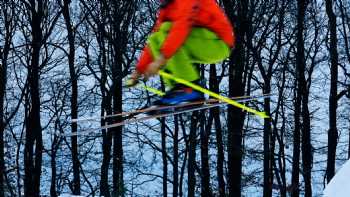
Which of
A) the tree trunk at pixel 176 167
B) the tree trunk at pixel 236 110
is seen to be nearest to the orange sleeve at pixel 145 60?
the tree trunk at pixel 236 110

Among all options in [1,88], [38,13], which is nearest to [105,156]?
[1,88]

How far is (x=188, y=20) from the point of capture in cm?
553

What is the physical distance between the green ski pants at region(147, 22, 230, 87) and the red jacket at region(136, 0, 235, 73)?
9cm

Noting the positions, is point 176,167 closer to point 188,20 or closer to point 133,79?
point 133,79

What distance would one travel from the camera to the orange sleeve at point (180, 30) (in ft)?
18.0

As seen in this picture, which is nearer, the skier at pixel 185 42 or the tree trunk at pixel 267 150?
the skier at pixel 185 42

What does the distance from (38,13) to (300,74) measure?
1076 cm

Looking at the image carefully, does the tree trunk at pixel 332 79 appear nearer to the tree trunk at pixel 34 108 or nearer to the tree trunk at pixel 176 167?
the tree trunk at pixel 176 167

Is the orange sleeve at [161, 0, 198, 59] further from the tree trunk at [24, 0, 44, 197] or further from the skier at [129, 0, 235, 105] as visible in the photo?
the tree trunk at [24, 0, 44, 197]

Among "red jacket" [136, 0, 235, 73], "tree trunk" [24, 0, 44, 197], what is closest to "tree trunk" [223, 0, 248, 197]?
"tree trunk" [24, 0, 44, 197]

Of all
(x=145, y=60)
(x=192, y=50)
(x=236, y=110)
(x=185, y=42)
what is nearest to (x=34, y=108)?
(x=236, y=110)

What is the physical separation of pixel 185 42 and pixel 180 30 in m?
0.52

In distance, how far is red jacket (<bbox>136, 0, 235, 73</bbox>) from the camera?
18.0ft

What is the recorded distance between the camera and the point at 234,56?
19.4m
